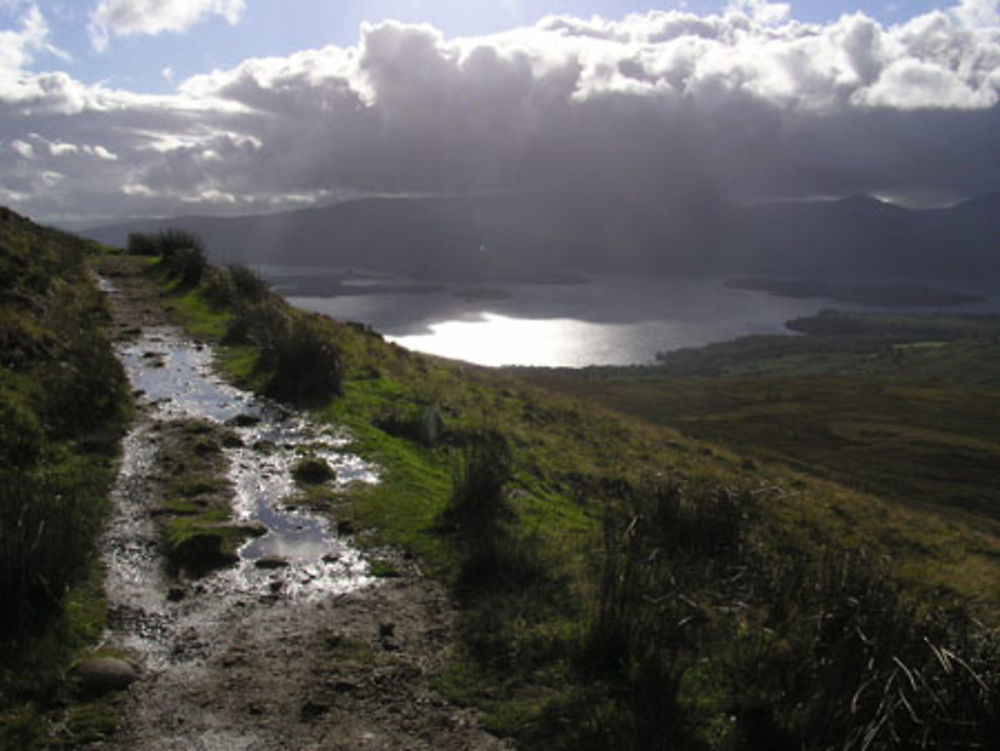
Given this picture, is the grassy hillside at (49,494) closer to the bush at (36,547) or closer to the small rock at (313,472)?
the bush at (36,547)

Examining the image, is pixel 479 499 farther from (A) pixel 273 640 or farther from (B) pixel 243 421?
(B) pixel 243 421

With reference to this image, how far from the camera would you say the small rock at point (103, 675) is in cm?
498

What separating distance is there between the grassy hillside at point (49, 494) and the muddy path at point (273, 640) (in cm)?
30

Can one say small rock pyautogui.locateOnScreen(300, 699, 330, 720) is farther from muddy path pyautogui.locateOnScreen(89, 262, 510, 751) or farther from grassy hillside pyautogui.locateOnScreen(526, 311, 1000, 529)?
grassy hillside pyautogui.locateOnScreen(526, 311, 1000, 529)

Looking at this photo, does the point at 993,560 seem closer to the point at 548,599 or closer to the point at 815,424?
A: the point at 548,599

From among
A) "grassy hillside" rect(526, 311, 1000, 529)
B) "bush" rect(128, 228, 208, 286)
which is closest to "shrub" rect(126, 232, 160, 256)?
"bush" rect(128, 228, 208, 286)

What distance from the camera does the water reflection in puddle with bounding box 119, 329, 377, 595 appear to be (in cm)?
708

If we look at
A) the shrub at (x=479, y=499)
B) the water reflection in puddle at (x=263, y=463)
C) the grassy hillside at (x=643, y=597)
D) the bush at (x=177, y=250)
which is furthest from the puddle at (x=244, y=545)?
the bush at (x=177, y=250)

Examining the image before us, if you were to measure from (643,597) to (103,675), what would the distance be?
3937 millimetres

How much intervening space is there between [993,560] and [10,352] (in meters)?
20.5

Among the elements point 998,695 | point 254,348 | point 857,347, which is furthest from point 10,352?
point 857,347

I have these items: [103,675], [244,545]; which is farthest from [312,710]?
[244,545]

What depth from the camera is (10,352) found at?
11.2m

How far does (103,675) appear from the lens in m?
5.05
